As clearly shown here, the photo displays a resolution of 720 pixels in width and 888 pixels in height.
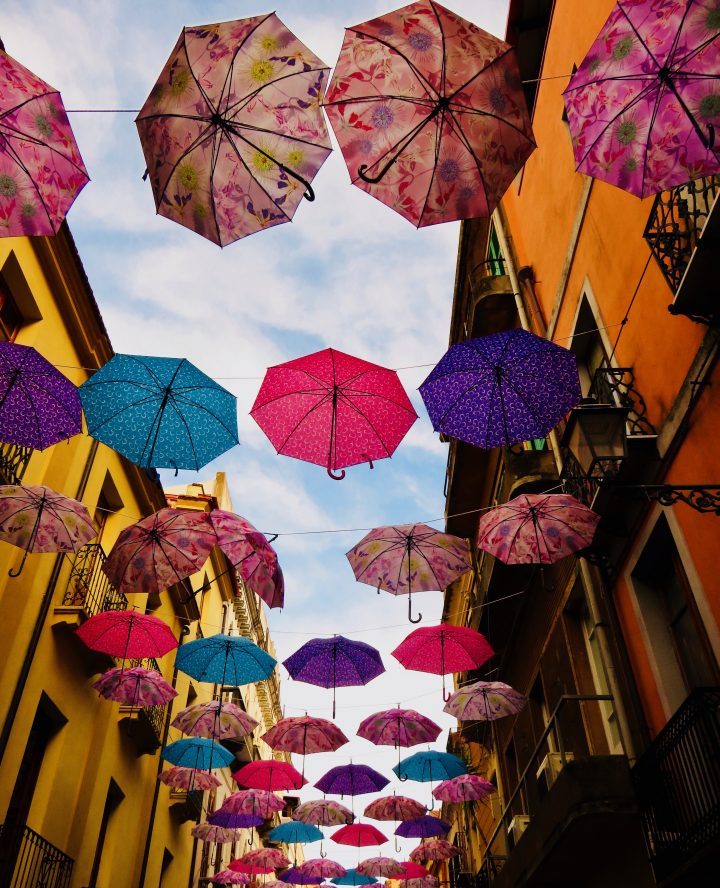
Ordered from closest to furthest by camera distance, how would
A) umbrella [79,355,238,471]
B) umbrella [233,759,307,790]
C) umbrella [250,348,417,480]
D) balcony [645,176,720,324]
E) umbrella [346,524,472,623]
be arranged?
balcony [645,176,720,324] → umbrella [79,355,238,471] → umbrella [250,348,417,480] → umbrella [346,524,472,623] → umbrella [233,759,307,790]

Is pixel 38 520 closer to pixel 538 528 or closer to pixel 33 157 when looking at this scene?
pixel 33 157

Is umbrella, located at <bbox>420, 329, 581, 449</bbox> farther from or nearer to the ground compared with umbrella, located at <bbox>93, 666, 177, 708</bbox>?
farther from the ground

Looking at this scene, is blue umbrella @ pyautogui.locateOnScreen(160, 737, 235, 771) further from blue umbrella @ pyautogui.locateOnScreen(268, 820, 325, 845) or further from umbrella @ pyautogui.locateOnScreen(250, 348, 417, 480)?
umbrella @ pyautogui.locateOnScreen(250, 348, 417, 480)

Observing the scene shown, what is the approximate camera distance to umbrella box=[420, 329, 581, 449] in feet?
24.4

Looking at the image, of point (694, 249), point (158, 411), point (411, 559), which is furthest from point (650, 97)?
point (411, 559)

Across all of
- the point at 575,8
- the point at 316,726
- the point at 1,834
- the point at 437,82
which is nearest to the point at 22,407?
the point at 437,82

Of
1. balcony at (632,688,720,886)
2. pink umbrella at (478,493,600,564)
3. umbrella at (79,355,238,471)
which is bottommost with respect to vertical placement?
balcony at (632,688,720,886)

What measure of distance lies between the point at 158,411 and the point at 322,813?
14122 millimetres

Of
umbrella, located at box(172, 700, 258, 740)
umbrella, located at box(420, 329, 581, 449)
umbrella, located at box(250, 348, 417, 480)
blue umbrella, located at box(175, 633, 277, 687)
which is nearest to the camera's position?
umbrella, located at box(420, 329, 581, 449)

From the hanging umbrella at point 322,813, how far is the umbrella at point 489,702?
7.44 metres

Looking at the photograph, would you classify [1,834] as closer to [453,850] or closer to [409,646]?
[409,646]

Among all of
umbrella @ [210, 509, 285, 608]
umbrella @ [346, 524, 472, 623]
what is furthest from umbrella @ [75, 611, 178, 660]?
umbrella @ [346, 524, 472, 623]

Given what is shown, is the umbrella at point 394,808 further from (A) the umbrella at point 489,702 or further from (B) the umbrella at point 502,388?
(B) the umbrella at point 502,388

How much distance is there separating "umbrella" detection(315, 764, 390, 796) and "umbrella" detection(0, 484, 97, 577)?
34.4ft
